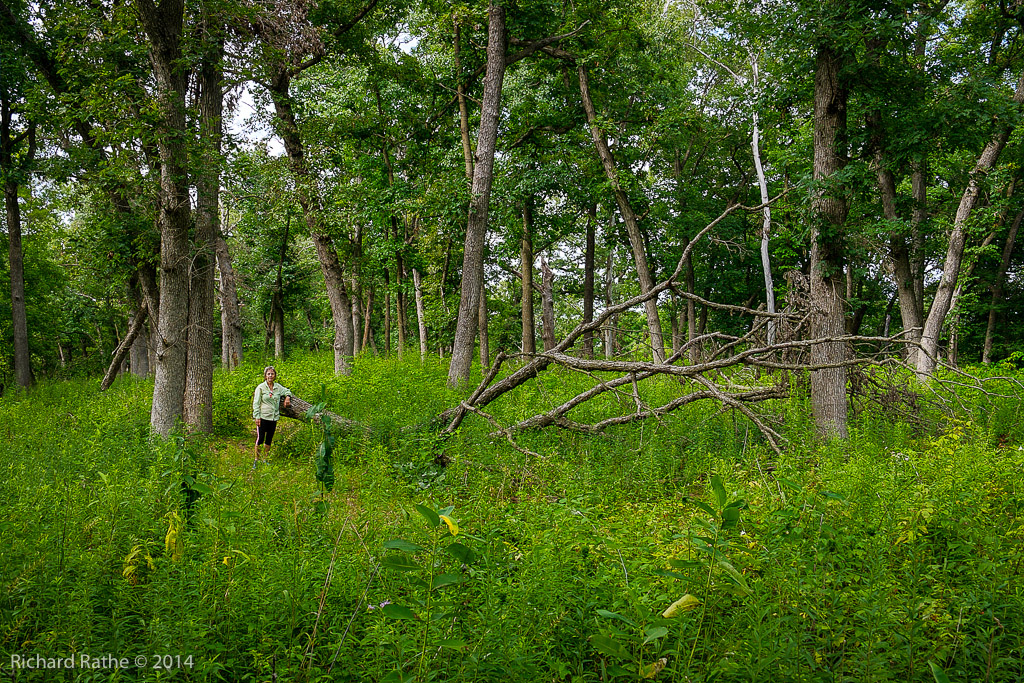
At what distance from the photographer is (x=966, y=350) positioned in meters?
32.8

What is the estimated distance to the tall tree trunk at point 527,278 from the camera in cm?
1933

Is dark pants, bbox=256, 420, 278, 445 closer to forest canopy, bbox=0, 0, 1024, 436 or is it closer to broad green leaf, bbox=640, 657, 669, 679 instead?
forest canopy, bbox=0, 0, 1024, 436

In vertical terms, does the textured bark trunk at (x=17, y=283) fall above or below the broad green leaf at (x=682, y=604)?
above

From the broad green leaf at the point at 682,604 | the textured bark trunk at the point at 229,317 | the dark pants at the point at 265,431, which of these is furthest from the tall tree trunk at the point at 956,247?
the textured bark trunk at the point at 229,317

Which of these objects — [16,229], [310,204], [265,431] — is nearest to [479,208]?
[310,204]

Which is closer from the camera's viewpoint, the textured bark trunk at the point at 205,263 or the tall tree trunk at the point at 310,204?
the textured bark trunk at the point at 205,263

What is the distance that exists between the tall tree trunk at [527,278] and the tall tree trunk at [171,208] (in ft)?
36.3

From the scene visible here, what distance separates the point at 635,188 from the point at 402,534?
573 inches

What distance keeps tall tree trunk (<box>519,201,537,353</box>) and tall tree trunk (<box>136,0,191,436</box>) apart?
1106 centimetres

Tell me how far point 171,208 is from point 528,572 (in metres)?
8.63

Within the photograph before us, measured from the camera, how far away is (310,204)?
48.4 feet

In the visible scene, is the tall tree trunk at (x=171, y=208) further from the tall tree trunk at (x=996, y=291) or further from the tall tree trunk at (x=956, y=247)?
the tall tree trunk at (x=996, y=291)

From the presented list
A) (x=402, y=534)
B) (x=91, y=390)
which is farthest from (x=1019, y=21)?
(x=91, y=390)

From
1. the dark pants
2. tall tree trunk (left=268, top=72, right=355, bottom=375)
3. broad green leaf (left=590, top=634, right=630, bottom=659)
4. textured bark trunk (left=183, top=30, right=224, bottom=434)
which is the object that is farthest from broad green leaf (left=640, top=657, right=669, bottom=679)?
tall tree trunk (left=268, top=72, right=355, bottom=375)
